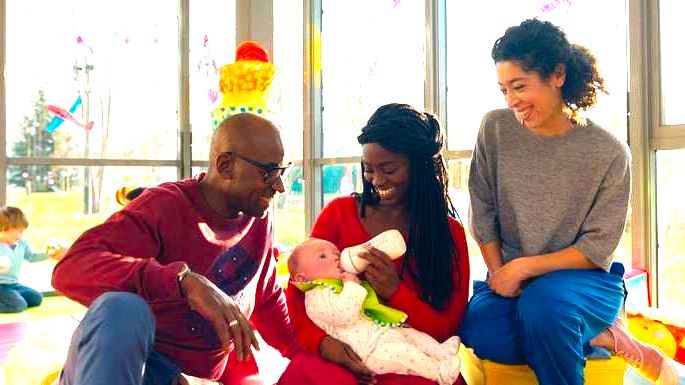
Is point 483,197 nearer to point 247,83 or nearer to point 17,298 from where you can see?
point 247,83

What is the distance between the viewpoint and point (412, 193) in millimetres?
1813

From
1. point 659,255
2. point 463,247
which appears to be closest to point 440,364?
point 463,247

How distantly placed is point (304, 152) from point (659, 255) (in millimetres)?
2977

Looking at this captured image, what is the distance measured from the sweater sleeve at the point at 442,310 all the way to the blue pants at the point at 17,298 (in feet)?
11.9

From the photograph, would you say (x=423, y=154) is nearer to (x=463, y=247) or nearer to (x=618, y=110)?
(x=463, y=247)

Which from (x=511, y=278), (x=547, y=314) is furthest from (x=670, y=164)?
(x=547, y=314)

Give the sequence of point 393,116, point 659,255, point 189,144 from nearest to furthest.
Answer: point 393,116 → point 659,255 → point 189,144

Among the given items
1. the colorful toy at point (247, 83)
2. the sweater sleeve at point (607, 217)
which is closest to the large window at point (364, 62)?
the colorful toy at point (247, 83)

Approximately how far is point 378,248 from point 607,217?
63 cm

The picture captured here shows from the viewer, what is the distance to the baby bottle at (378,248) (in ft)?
5.57

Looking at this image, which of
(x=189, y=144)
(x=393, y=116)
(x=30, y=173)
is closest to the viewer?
(x=393, y=116)

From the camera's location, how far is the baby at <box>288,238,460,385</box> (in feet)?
5.36

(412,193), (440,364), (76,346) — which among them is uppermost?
(412,193)

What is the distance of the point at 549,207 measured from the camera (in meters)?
1.89
